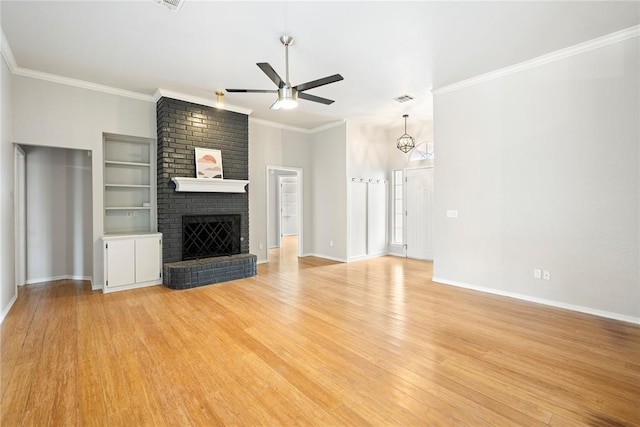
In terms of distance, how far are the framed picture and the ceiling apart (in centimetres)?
108

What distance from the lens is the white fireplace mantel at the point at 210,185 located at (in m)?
4.88

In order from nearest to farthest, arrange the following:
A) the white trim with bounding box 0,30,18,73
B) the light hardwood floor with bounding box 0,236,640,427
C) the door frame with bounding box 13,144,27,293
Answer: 1. the light hardwood floor with bounding box 0,236,640,427
2. the white trim with bounding box 0,30,18,73
3. the door frame with bounding box 13,144,27,293

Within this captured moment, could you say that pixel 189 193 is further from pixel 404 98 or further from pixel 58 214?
pixel 404 98

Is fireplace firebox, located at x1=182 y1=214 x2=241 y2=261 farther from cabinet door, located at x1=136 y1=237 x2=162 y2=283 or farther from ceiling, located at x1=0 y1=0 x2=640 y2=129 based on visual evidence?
ceiling, located at x1=0 y1=0 x2=640 y2=129

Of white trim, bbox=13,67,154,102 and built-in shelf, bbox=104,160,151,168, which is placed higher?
white trim, bbox=13,67,154,102

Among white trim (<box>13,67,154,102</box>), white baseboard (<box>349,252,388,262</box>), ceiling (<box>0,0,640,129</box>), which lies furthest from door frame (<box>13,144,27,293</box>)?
white baseboard (<box>349,252,388,262</box>)

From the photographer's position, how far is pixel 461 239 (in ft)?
15.1

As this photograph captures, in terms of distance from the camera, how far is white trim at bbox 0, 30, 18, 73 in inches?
130

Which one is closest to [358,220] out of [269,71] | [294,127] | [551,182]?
[294,127]

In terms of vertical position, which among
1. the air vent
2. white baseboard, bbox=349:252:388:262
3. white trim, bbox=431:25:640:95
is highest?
the air vent

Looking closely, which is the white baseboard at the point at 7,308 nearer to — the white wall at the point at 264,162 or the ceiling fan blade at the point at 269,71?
the white wall at the point at 264,162

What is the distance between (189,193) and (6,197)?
7.18 ft

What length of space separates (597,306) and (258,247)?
551 cm

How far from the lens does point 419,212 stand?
22.9 feet
